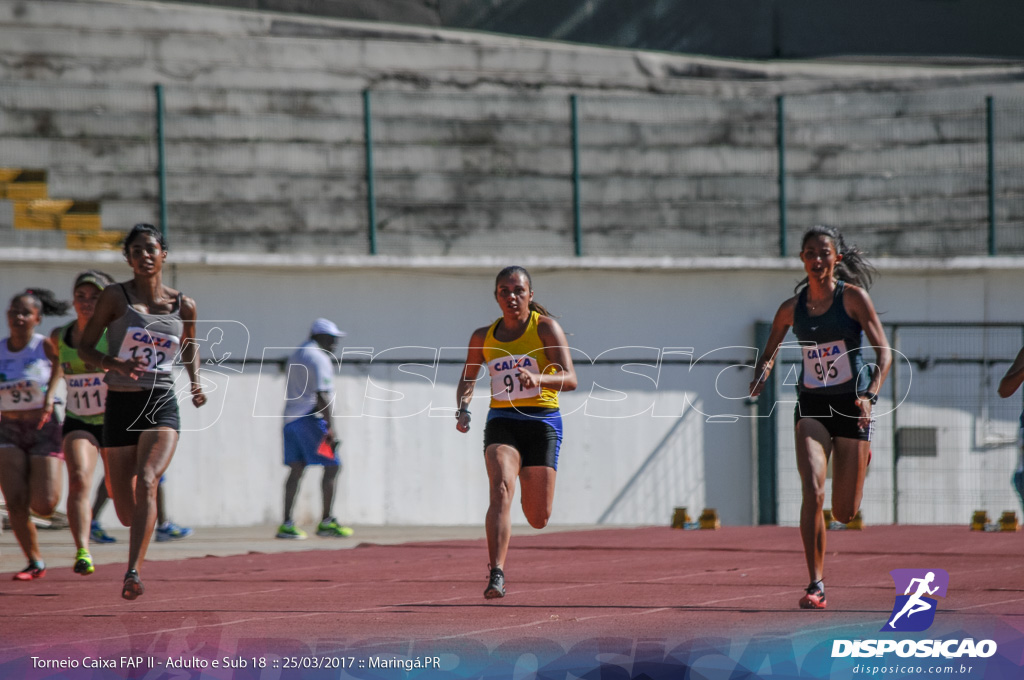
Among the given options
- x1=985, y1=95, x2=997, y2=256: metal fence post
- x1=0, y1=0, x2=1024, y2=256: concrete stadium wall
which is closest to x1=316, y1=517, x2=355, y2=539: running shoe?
x1=0, y1=0, x2=1024, y2=256: concrete stadium wall

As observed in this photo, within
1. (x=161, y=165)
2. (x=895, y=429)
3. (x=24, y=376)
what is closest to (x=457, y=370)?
(x=161, y=165)

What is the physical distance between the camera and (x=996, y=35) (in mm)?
22344

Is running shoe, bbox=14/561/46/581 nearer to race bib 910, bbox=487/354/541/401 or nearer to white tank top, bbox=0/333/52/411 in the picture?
white tank top, bbox=0/333/52/411

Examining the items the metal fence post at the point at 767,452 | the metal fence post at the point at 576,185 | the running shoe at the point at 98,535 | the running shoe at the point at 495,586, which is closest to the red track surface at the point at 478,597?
the running shoe at the point at 495,586

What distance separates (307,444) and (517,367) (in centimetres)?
590

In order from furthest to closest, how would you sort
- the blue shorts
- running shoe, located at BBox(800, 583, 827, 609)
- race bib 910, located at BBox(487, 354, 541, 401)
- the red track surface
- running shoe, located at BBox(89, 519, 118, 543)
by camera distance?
the blue shorts, running shoe, located at BBox(89, 519, 118, 543), race bib 910, located at BBox(487, 354, 541, 401), running shoe, located at BBox(800, 583, 827, 609), the red track surface

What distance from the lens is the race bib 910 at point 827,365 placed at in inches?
302

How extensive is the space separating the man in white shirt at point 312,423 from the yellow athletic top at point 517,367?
555 centimetres

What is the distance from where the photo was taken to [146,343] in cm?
789

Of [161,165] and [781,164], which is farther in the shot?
[781,164]

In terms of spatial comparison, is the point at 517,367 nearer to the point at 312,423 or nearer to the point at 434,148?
the point at 312,423

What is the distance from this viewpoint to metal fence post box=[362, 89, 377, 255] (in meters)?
16.6

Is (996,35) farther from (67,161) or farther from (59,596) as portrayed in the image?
(59,596)

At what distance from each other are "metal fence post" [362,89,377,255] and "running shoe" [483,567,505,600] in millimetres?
9062
